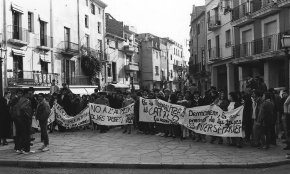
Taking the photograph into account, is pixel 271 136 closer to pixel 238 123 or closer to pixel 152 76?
pixel 238 123

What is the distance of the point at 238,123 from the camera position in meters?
11.4

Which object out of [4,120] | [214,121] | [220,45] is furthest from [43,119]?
[220,45]

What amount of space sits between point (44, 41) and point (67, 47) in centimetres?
382

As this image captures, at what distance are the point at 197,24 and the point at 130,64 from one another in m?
16.3

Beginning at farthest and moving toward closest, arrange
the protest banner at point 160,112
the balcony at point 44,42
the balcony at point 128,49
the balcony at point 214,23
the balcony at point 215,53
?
1. the balcony at point 128,49
2. the balcony at point 214,23
3. the balcony at point 215,53
4. the balcony at point 44,42
5. the protest banner at point 160,112

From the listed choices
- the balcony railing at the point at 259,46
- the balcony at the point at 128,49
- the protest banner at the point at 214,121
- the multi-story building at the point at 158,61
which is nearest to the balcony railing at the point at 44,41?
the balcony railing at the point at 259,46

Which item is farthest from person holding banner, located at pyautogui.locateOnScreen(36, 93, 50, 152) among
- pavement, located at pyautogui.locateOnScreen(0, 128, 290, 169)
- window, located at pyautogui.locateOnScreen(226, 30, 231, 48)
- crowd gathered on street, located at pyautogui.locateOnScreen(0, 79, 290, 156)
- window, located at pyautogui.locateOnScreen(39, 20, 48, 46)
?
window, located at pyautogui.locateOnScreen(226, 30, 231, 48)

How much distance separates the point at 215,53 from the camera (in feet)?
111

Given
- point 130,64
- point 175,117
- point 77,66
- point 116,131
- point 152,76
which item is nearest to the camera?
point 175,117

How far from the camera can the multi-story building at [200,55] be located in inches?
1556

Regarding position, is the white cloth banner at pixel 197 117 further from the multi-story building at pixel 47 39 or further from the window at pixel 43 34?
the window at pixel 43 34

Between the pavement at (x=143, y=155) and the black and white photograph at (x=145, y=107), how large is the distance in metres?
0.03

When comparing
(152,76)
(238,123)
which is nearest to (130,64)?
(152,76)

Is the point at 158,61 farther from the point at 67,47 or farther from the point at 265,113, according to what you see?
the point at 265,113
